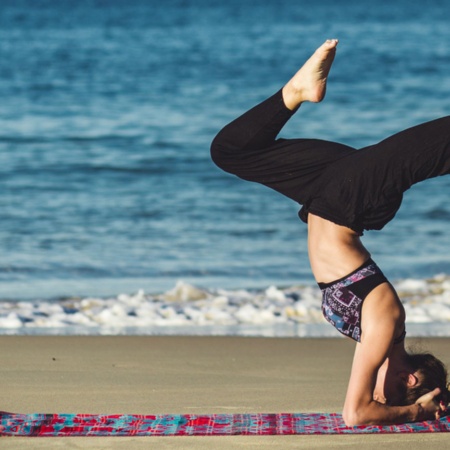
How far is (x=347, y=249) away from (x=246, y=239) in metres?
5.41

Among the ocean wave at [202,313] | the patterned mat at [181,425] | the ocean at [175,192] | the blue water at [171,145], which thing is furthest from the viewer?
the blue water at [171,145]

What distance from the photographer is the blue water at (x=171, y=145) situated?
814cm

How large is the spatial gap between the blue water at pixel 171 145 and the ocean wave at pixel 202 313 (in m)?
0.45

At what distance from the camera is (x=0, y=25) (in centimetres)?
3788

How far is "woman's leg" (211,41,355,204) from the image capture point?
3.65 metres

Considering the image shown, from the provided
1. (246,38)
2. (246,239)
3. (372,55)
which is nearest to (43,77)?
(372,55)

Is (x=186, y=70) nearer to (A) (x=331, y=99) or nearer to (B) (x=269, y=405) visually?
(A) (x=331, y=99)

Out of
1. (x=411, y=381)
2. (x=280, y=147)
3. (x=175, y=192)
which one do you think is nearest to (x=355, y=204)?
(x=280, y=147)

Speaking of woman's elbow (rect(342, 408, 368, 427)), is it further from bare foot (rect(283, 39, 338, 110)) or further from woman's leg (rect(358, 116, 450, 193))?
bare foot (rect(283, 39, 338, 110))

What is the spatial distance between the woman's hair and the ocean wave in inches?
75.3

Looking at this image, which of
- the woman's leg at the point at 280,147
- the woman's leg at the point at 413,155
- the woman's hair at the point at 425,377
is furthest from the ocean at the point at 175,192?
the woman's leg at the point at 413,155

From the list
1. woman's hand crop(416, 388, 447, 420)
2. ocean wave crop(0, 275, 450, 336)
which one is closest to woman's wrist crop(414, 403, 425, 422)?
woman's hand crop(416, 388, 447, 420)

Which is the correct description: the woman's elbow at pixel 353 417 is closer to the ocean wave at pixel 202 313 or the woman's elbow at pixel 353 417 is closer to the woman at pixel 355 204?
the woman at pixel 355 204

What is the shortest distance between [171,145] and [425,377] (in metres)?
11.2
